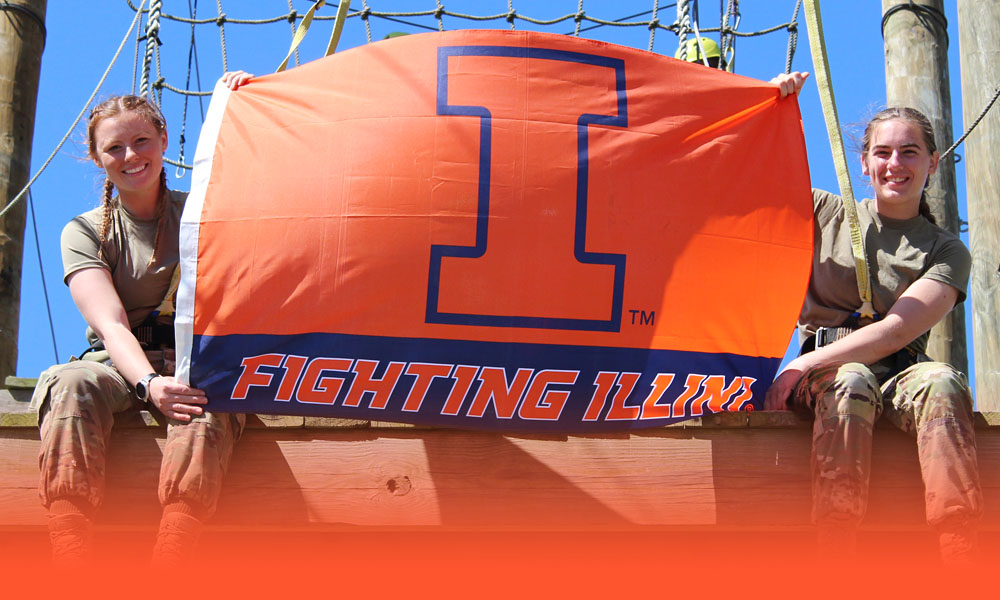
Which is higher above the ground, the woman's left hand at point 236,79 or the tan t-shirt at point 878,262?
the woman's left hand at point 236,79

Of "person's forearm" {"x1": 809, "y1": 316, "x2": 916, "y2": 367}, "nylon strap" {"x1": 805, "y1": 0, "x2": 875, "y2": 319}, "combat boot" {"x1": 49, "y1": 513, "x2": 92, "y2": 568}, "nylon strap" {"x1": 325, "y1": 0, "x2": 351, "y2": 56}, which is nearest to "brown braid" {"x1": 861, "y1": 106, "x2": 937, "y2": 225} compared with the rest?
"nylon strap" {"x1": 805, "y1": 0, "x2": 875, "y2": 319}

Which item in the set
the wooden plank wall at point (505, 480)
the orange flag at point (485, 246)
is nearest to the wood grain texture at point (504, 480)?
the wooden plank wall at point (505, 480)

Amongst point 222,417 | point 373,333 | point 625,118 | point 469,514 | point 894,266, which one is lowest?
point 469,514

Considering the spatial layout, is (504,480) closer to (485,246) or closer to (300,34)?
(485,246)

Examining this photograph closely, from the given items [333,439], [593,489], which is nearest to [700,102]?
[593,489]

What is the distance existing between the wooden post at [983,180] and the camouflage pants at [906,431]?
2.21 m

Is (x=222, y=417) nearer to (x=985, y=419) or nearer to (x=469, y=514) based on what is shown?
(x=469, y=514)

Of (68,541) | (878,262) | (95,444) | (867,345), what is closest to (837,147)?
(878,262)

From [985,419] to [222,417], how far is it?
2007 mm

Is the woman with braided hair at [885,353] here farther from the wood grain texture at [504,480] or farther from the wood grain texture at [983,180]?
the wood grain texture at [983,180]

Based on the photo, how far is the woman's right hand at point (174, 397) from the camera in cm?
326

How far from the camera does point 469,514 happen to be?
3.36m

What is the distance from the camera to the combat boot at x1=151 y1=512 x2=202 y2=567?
3.07 meters

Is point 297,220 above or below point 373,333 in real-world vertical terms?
above
